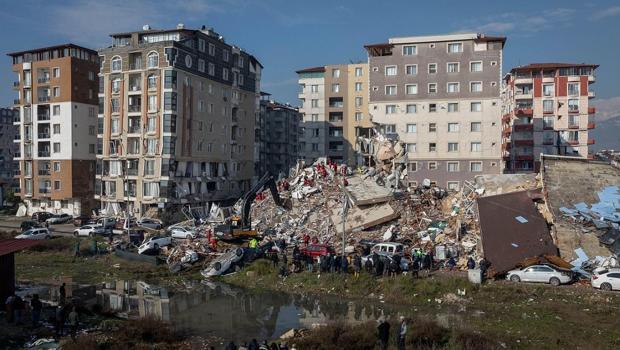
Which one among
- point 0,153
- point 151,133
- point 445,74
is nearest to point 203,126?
point 151,133

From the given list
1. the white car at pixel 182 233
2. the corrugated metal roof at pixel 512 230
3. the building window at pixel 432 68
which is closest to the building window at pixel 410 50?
the building window at pixel 432 68

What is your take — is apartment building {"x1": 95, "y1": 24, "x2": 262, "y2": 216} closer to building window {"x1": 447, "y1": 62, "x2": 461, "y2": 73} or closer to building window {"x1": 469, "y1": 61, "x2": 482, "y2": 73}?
building window {"x1": 447, "y1": 62, "x2": 461, "y2": 73}

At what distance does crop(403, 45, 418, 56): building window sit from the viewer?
60594mm

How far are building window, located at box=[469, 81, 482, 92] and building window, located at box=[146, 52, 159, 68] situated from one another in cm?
3512

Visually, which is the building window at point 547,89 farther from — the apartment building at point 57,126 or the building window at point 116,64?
the apartment building at point 57,126

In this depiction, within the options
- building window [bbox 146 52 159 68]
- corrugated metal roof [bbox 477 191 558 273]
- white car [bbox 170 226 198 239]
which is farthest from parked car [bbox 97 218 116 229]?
corrugated metal roof [bbox 477 191 558 273]

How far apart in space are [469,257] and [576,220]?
288 inches

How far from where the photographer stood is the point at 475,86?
58.9 meters

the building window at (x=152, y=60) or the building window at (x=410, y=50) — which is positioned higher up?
the building window at (x=410, y=50)

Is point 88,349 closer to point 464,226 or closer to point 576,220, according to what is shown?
point 464,226

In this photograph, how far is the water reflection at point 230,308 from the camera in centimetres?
2488

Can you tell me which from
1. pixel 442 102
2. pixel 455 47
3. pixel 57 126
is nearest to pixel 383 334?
pixel 442 102

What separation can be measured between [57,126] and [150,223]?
25.2 m

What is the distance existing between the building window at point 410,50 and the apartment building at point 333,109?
80.1 ft
